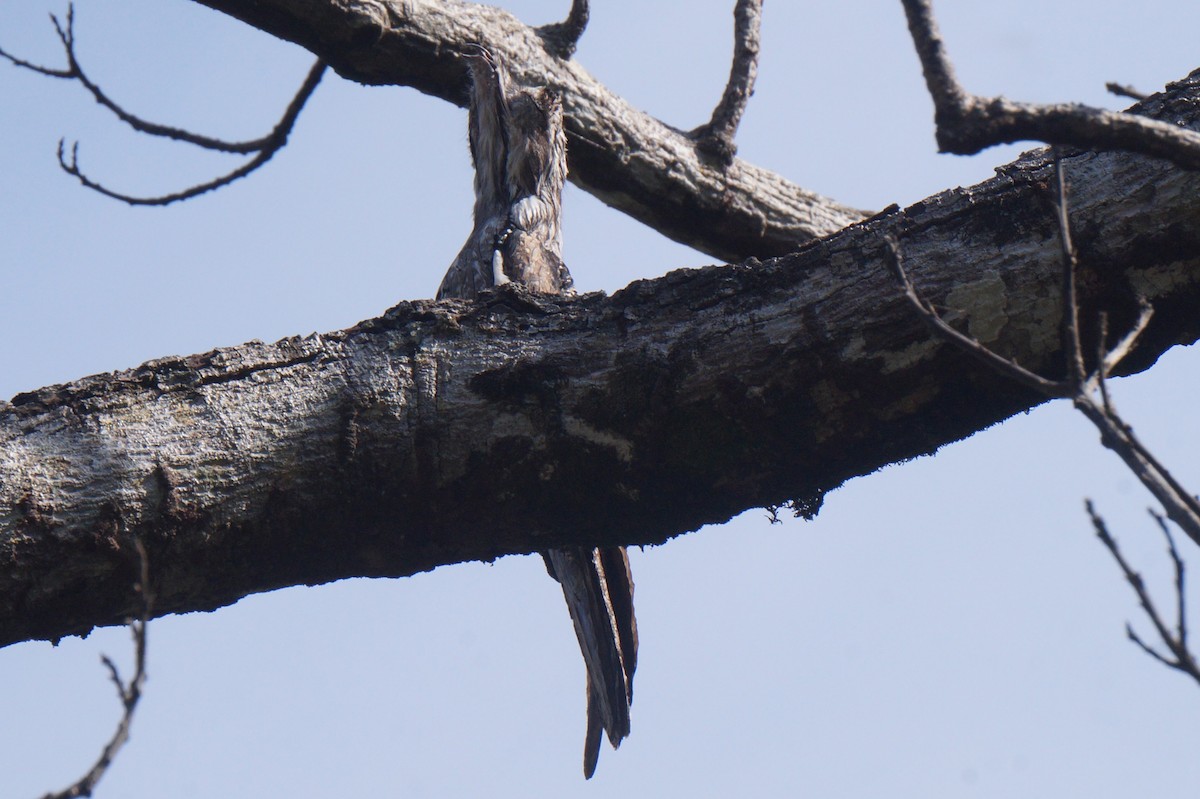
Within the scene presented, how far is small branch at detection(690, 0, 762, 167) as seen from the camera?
14.6 ft

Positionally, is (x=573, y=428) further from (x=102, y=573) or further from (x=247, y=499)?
(x=102, y=573)

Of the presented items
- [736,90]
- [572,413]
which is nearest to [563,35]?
[736,90]

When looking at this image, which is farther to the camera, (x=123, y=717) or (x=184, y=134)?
(x=184, y=134)

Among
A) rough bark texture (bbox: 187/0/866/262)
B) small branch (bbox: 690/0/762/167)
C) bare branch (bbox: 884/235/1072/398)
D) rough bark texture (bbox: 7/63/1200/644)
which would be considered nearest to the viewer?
bare branch (bbox: 884/235/1072/398)

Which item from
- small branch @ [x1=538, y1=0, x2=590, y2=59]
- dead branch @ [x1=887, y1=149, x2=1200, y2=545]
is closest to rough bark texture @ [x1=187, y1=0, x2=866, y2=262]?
small branch @ [x1=538, y1=0, x2=590, y2=59]

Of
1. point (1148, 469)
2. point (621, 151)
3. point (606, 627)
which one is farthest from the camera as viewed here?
point (621, 151)

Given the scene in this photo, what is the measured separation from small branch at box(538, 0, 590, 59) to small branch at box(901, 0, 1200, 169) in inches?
128

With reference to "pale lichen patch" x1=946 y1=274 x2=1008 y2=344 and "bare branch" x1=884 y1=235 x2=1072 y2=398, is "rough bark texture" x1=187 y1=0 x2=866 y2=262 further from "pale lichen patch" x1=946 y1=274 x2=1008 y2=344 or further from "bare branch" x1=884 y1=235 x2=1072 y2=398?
"bare branch" x1=884 y1=235 x2=1072 y2=398

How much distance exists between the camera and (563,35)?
4.52 metres

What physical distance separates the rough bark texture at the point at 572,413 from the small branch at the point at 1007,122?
2.14 ft

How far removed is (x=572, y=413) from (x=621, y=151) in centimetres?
248

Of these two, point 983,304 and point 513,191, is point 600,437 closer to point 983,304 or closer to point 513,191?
point 983,304

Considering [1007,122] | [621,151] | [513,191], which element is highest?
[513,191]

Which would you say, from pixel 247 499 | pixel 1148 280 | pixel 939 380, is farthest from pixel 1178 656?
pixel 247 499
